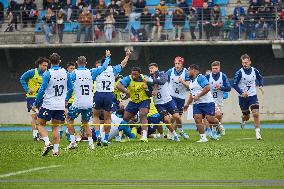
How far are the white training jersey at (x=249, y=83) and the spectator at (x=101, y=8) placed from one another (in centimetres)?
1408

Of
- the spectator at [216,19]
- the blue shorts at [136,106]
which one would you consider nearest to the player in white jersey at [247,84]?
the blue shorts at [136,106]

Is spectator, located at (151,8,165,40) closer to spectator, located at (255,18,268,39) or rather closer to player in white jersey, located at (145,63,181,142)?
spectator, located at (255,18,268,39)

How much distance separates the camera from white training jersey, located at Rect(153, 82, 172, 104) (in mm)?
26688

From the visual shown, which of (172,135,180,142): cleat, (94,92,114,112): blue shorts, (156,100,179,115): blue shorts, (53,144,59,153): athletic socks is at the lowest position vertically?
(172,135,180,142): cleat

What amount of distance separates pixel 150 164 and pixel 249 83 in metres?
9.87

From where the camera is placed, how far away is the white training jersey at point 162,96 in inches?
1051

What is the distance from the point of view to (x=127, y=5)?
41344 millimetres

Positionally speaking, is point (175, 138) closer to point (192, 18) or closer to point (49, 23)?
point (192, 18)

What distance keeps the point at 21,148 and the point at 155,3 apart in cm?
2074

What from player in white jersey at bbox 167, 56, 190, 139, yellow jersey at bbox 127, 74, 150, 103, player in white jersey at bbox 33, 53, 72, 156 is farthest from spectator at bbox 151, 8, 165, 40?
player in white jersey at bbox 33, 53, 72, 156

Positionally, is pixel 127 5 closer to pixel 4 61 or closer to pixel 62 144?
pixel 4 61

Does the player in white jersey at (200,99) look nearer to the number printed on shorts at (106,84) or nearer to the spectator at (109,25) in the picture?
the number printed on shorts at (106,84)

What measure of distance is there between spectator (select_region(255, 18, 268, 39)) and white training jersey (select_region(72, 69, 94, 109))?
16.9 meters

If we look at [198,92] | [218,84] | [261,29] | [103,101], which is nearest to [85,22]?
[261,29]
